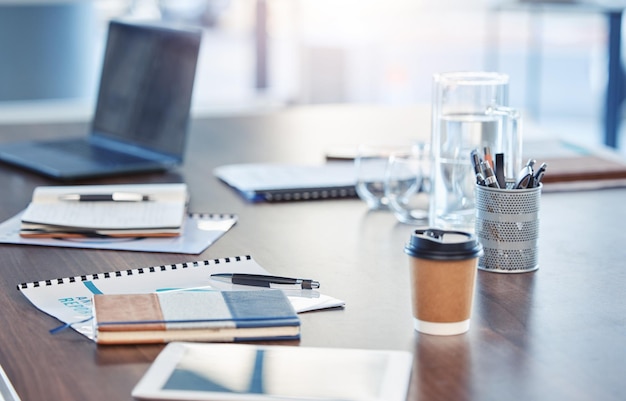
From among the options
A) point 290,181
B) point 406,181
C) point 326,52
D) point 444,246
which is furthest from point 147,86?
point 326,52

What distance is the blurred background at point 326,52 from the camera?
3.98 m

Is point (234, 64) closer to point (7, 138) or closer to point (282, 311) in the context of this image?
point (7, 138)

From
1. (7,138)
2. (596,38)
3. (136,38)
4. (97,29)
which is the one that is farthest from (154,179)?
(596,38)

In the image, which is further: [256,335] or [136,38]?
[136,38]

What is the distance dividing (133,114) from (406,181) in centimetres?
68

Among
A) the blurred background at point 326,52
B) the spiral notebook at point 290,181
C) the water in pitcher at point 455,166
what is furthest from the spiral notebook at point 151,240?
the blurred background at point 326,52

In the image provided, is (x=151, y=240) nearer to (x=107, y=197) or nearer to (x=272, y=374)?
(x=107, y=197)

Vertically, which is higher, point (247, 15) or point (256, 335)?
point (247, 15)

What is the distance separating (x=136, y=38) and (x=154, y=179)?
1.16 feet

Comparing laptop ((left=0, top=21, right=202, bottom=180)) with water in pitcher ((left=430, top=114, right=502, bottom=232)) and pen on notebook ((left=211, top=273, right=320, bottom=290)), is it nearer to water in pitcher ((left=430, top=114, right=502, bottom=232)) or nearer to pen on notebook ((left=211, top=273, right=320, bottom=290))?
water in pitcher ((left=430, top=114, right=502, bottom=232))

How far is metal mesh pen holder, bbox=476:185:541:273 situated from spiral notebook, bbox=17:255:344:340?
0.21m

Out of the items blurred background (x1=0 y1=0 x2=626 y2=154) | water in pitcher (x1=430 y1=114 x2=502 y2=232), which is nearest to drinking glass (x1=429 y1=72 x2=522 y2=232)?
water in pitcher (x1=430 y1=114 x2=502 y2=232)

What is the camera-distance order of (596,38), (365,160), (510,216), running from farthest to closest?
1. (596,38)
2. (365,160)
3. (510,216)

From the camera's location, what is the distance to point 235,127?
7.35 ft
